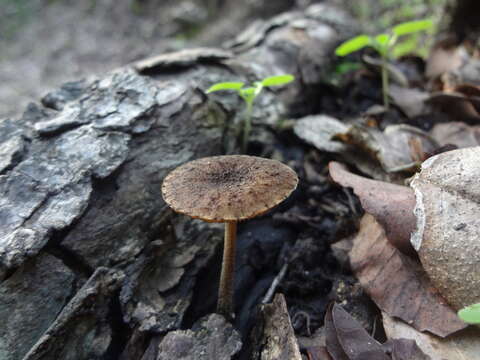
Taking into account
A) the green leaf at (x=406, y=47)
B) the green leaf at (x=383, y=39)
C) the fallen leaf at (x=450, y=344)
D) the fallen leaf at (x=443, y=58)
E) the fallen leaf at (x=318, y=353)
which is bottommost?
the green leaf at (x=406, y=47)

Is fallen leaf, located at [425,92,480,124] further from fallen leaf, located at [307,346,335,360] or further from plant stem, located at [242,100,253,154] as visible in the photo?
fallen leaf, located at [307,346,335,360]

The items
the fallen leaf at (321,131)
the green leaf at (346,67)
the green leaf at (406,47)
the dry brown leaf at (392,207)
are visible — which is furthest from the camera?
the green leaf at (406,47)

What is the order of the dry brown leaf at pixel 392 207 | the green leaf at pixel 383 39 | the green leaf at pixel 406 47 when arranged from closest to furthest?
the dry brown leaf at pixel 392 207 → the green leaf at pixel 383 39 → the green leaf at pixel 406 47

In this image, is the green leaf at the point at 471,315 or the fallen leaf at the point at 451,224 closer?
the green leaf at the point at 471,315

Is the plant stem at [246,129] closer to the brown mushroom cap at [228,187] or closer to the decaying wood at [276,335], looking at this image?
the brown mushroom cap at [228,187]

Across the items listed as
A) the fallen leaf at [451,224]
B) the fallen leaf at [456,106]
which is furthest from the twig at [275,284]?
the fallen leaf at [456,106]

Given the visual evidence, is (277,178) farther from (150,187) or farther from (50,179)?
(50,179)

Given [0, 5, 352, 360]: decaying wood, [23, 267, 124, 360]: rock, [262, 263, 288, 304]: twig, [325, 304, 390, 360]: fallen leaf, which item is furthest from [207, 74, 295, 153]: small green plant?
[325, 304, 390, 360]: fallen leaf

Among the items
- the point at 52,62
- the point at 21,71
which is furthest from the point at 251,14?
the point at 21,71
